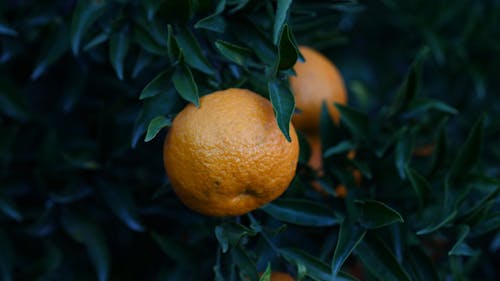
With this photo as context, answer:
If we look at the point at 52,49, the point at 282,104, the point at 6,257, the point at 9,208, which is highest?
the point at 282,104

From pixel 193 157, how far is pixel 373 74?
1.28 meters

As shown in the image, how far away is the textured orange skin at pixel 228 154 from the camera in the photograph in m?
0.96

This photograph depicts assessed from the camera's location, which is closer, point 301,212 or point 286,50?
point 286,50

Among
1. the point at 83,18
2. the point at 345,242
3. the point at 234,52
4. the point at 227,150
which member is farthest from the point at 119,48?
the point at 345,242

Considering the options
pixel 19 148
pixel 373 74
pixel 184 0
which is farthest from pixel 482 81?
pixel 19 148

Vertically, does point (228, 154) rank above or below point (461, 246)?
above

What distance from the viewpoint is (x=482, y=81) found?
1816 millimetres

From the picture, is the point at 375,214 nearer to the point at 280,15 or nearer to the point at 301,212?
the point at 301,212

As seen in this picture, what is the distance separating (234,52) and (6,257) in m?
0.86

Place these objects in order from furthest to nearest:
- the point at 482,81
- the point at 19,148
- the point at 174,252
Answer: the point at 482,81
the point at 19,148
the point at 174,252

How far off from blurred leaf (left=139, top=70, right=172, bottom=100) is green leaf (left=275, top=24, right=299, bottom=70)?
24 cm

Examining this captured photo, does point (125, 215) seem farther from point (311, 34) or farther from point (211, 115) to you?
point (311, 34)

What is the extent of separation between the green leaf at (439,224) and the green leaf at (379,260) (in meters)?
0.08

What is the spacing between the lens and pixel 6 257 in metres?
1.41
